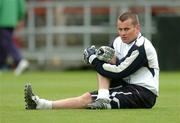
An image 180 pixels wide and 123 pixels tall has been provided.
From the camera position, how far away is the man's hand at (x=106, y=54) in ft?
33.7

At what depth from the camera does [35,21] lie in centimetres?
2498

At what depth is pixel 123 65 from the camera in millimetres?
10320

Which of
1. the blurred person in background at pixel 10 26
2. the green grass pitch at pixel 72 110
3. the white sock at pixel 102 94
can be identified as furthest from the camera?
the blurred person in background at pixel 10 26

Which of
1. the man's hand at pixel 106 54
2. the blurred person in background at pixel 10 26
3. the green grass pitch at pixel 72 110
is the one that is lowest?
the green grass pitch at pixel 72 110

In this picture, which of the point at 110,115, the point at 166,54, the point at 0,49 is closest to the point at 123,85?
the point at 110,115

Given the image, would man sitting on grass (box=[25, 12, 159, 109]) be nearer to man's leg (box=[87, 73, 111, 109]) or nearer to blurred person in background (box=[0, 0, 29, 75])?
man's leg (box=[87, 73, 111, 109])

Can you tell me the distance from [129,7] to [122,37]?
14440 mm

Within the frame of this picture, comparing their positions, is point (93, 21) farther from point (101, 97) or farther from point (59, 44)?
point (101, 97)

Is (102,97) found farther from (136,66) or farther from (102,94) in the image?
(136,66)

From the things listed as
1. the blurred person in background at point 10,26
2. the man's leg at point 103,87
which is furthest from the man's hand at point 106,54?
the blurred person in background at point 10,26

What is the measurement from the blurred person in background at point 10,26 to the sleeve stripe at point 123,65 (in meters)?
11.3

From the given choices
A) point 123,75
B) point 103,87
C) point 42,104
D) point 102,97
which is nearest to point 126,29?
point 123,75

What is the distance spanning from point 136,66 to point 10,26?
38.0 feet

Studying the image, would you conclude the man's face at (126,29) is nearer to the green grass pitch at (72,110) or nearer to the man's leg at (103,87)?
the man's leg at (103,87)
